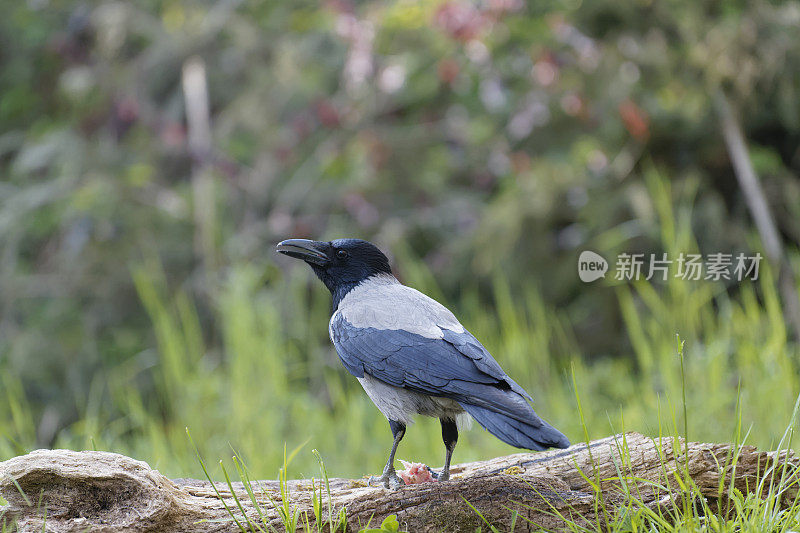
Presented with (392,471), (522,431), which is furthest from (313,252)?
(522,431)

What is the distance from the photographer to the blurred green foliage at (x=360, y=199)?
5.48 meters

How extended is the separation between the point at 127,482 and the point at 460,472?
130cm

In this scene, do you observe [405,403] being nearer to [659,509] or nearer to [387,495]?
[387,495]

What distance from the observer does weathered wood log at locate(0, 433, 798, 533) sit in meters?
2.73

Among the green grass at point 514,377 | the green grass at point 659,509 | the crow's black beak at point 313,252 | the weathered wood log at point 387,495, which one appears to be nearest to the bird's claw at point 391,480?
the weathered wood log at point 387,495

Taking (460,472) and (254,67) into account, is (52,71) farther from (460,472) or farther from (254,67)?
(460,472)

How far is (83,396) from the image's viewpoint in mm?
7270

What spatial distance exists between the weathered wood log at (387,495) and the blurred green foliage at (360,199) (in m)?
1.61

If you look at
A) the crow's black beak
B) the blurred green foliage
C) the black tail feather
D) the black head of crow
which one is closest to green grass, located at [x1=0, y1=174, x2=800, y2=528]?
the blurred green foliage

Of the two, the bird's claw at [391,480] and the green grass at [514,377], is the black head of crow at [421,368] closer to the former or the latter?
the bird's claw at [391,480]

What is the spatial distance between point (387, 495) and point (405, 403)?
1.29 ft

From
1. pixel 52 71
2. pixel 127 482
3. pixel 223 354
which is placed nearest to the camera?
pixel 127 482

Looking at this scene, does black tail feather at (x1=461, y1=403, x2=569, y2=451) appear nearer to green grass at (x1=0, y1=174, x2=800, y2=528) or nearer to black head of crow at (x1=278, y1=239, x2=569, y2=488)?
black head of crow at (x1=278, y1=239, x2=569, y2=488)

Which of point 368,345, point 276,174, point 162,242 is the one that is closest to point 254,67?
point 276,174
